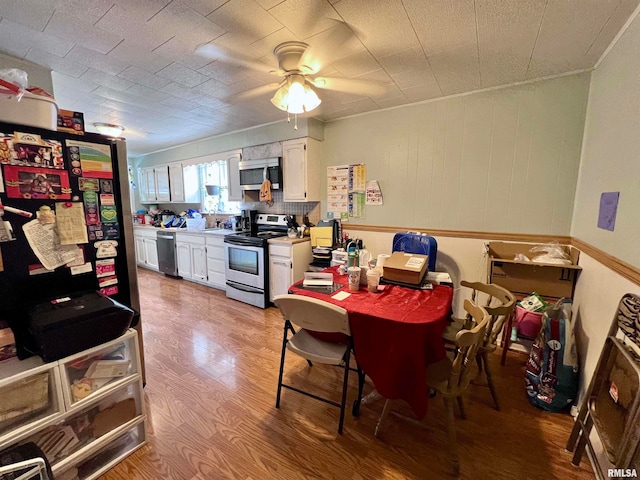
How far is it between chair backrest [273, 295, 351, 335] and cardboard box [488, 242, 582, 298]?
5.67 ft

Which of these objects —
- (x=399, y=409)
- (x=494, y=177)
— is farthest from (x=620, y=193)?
(x=399, y=409)

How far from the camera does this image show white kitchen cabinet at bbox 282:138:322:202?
3434 mm

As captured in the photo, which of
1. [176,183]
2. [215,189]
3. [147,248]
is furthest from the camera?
[147,248]

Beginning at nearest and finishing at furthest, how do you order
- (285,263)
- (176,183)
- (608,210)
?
(608,210)
(285,263)
(176,183)

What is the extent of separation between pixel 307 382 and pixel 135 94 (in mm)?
3114

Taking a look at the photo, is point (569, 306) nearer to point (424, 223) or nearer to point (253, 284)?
point (424, 223)

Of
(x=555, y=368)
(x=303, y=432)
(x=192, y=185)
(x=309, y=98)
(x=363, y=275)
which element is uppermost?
(x=309, y=98)

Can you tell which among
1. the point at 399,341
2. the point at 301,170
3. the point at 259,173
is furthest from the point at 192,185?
the point at 399,341

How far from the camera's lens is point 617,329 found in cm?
130

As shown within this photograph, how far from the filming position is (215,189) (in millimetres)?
4785

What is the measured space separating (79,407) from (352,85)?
9.49 ft

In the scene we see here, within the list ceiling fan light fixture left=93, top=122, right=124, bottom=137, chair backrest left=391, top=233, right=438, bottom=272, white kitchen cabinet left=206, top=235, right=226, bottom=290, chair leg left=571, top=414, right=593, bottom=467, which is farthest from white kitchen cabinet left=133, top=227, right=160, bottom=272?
chair leg left=571, top=414, right=593, bottom=467

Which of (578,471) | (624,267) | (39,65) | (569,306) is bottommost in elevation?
(578,471)

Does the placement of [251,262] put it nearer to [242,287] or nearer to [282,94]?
[242,287]
